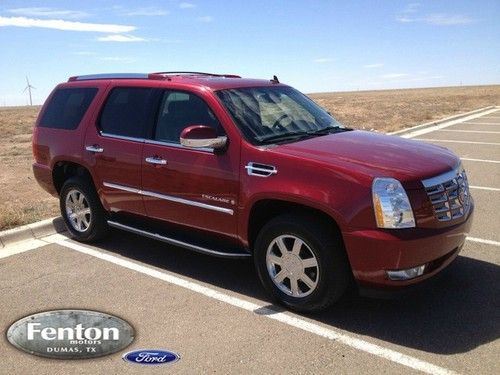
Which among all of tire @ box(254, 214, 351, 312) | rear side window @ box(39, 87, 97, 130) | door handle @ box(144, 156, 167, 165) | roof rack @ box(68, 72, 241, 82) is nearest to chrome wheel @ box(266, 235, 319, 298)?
tire @ box(254, 214, 351, 312)

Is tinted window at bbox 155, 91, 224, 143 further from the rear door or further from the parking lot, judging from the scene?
the parking lot

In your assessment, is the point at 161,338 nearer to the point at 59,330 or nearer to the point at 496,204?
the point at 59,330

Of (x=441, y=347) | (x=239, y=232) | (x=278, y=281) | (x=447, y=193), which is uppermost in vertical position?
(x=447, y=193)

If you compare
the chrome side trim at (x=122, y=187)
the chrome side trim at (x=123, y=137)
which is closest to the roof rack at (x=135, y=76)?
the chrome side trim at (x=123, y=137)

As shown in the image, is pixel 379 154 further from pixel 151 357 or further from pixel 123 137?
pixel 123 137

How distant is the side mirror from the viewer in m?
4.12

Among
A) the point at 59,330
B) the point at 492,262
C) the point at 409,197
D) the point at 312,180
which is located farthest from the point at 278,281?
the point at 492,262

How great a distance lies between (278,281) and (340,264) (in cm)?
61

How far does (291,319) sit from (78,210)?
10.1ft

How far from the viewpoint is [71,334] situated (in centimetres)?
379

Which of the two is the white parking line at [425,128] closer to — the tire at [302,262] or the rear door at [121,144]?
the rear door at [121,144]

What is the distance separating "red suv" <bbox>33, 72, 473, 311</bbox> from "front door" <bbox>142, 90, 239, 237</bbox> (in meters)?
0.01

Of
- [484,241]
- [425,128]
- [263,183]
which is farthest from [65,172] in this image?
[425,128]

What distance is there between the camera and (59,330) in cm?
386
